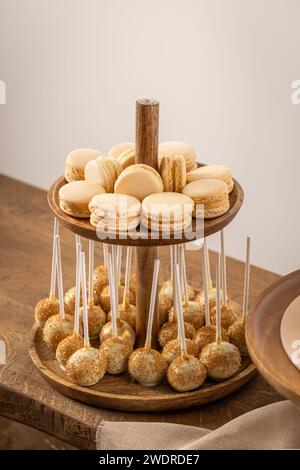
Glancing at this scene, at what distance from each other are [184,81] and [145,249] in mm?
715

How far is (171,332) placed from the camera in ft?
4.55

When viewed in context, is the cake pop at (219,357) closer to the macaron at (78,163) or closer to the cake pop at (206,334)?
the cake pop at (206,334)

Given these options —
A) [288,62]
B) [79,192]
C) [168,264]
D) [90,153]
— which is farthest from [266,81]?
[79,192]

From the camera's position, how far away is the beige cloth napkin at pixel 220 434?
1.16m

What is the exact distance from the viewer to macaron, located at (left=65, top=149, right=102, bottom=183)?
4.32ft

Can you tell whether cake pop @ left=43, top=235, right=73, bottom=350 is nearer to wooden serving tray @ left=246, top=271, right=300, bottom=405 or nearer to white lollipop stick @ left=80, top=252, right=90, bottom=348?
white lollipop stick @ left=80, top=252, right=90, bottom=348

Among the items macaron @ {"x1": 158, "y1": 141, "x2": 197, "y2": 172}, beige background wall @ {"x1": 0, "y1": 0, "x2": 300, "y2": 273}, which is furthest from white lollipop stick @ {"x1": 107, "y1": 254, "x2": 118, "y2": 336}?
beige background wall @ {"x1": 0, "y1": 0, "x2": 300, "y2": 273}

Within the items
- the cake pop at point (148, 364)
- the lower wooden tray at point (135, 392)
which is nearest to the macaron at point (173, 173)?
the cake pop at point (148, 364)

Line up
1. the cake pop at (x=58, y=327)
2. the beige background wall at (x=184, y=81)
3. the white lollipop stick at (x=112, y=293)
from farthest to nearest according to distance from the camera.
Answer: the beige background wall at (x=184, y=81), the cake pop at (x=58, y=327), the white lollipop stick at (x=112, y=293)

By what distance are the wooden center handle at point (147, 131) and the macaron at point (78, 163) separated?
10cm

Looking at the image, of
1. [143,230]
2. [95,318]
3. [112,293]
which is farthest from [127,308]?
[143,230]

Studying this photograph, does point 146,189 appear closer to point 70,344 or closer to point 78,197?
point 78,197

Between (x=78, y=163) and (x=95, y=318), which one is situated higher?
(x=78, y=163)
